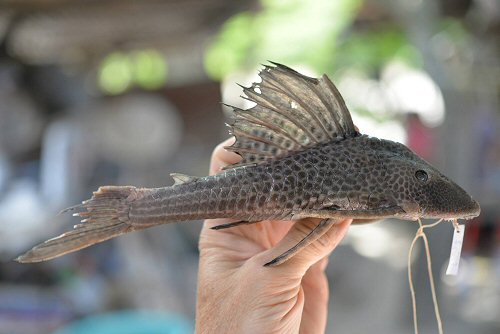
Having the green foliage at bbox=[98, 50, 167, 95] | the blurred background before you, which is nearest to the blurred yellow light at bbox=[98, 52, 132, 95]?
the green foliage at bbox=[98, 50, 167, 95]

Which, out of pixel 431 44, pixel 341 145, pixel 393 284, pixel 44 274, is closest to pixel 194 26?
pixel 431 44

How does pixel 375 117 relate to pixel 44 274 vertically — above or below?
above

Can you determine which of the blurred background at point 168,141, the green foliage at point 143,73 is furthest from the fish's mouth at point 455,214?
the green foliage at point 143,73

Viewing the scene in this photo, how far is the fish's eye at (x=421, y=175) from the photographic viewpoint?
1400 millimetres

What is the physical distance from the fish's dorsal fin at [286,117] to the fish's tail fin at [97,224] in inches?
10.9

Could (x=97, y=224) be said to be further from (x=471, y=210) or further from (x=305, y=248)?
(x=471, y=210)

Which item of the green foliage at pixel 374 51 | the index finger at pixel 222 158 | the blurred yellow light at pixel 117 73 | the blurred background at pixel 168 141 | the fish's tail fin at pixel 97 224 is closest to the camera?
the fish's tail fin at pixel 97 224

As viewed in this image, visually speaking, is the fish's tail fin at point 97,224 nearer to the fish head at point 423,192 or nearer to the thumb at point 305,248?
the thumb at point 305,248

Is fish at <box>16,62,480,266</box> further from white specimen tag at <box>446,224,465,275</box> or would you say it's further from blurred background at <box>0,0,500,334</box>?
blurred background at <box>0,0,500,334</box>

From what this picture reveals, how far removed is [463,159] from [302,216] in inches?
176

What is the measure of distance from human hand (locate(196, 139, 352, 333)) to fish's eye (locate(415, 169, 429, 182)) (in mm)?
199

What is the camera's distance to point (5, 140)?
6.42m

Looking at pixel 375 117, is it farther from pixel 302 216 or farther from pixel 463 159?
pixel 302 216

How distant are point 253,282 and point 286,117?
0.41 metres
